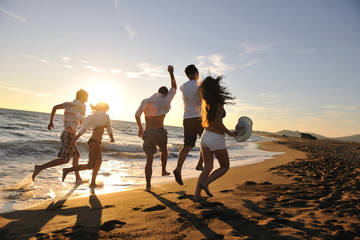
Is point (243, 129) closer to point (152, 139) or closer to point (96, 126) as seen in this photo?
A: point (152, 139)

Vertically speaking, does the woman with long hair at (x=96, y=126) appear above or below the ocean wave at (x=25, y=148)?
above

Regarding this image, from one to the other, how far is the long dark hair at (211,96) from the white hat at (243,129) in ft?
1.20

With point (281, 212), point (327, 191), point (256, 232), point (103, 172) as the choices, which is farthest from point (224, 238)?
point (103, 172)

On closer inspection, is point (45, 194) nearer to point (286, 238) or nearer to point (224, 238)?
point (224, 238)

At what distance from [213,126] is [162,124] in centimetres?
169

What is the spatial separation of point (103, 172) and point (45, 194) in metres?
2.66

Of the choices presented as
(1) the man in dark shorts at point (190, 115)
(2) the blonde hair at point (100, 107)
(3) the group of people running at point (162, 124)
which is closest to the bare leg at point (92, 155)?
(3) the group of people running at point (162, 124)

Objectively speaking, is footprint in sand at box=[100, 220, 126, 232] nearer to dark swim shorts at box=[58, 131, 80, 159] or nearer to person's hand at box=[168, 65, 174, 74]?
dark swim shorts at box=[58, 131, 80, 159]

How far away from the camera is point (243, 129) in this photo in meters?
3.54

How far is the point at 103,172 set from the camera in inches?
284

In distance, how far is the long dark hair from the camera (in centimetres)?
347

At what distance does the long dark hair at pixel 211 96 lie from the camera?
347 centimetres

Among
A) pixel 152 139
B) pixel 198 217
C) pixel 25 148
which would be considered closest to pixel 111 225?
pixel 198 217

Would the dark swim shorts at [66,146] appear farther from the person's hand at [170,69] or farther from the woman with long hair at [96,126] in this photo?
the person's hand at [170,69]
